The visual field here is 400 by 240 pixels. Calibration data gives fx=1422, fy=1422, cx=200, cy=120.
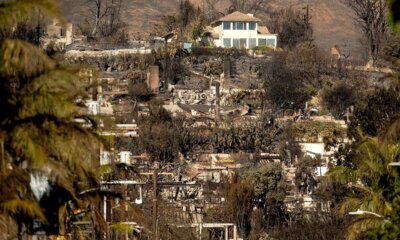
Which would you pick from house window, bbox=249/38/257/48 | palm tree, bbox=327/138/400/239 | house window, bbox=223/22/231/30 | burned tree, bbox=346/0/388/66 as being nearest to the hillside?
house window, bbox=223/22/231/30

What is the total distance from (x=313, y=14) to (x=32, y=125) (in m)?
165

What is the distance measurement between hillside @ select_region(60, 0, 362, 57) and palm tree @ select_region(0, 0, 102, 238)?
148900 millimetres

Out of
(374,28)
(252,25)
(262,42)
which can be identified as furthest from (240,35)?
(374,28)

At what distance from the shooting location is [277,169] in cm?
6406

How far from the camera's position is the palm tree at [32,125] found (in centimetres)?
1192

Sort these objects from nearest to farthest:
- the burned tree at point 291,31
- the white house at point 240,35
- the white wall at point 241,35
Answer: the white house at point 240,35 → the white wall at point 241,35 → the burned tree at point 291,31

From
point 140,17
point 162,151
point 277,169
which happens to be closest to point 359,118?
point 277,169

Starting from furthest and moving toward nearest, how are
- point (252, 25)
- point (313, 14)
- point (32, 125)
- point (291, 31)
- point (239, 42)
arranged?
point (313, 14) → point (291, 31) → point (239, 42) → point (252, 25) → point (32, 125)

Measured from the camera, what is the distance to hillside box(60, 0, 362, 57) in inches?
6550

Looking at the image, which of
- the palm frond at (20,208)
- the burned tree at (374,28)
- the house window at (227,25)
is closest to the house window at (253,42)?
the house window at (227,25)

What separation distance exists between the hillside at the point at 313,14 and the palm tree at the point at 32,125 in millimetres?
148900

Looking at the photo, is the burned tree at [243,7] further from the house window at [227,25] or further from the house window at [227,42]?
the house window at [227,42]

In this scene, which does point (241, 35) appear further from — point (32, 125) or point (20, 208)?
point (20, 208)

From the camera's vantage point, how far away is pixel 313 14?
17625 centimetres
